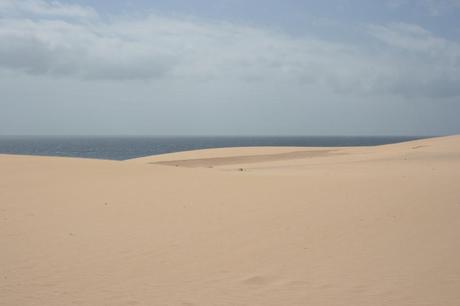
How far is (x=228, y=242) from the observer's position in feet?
22.2

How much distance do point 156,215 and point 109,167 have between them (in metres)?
7.29

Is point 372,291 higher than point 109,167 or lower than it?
lower

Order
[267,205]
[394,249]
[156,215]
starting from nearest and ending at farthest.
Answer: [394,249] → [156,215] → [267,205]

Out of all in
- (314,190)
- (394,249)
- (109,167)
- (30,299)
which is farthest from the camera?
(109,167)

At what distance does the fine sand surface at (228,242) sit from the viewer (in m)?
4.84

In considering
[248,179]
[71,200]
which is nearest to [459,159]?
[248,179]

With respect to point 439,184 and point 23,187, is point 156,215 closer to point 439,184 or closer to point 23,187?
point 23,187

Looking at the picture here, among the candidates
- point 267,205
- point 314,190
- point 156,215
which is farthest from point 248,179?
point 156,215

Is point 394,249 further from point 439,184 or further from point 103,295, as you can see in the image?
point 439,184

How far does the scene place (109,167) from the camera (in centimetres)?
1523

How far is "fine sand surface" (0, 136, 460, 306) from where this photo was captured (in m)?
4.84

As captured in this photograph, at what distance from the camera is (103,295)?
15.5 ft

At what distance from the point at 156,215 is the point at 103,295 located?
12.8 ft

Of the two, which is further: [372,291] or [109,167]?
[109,167]
